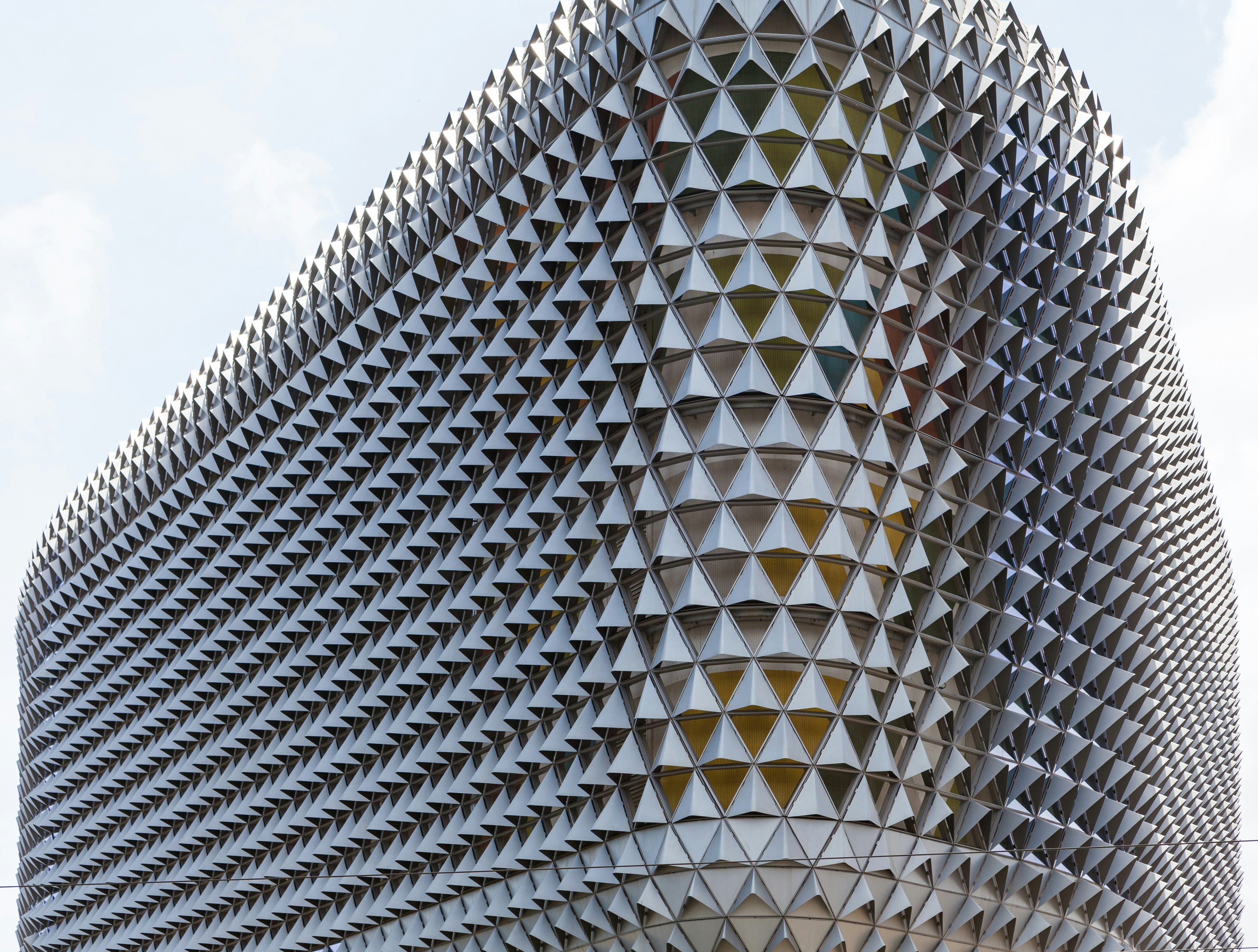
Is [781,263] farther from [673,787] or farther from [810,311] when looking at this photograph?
[673,787]

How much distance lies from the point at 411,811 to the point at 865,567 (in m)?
14.4

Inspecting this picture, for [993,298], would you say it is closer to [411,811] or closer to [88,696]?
[411,811]

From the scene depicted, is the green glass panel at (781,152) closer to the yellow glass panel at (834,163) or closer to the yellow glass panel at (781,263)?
the yellow glass panel at (834,163)

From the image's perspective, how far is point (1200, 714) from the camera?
50781 mm

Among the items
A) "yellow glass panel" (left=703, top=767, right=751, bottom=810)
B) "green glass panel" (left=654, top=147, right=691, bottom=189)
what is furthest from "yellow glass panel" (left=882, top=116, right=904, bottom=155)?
"yellow glass panel" (left=703, top=767, right=751, bottom=810)

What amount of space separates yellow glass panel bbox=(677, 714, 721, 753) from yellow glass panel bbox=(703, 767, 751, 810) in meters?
0.53

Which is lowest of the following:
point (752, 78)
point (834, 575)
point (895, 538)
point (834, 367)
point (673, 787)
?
point (673, 787)

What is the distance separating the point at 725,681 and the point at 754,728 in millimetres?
1129

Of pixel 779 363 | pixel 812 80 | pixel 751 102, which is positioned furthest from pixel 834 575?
pixel 812 80

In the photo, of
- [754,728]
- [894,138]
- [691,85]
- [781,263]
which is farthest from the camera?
[894,138]

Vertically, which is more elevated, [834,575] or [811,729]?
[834,575]

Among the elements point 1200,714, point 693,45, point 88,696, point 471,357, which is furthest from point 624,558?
point 88,696

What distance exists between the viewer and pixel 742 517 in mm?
27859

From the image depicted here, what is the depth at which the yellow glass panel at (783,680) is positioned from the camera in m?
27.0
